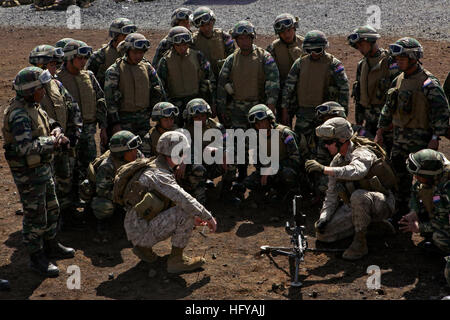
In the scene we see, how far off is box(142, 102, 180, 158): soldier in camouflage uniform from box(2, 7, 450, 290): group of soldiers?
0.02 metres

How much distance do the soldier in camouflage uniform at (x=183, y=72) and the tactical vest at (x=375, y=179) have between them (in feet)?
10.8

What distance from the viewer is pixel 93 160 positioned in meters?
10.2

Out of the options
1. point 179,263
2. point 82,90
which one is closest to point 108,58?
point 82,90

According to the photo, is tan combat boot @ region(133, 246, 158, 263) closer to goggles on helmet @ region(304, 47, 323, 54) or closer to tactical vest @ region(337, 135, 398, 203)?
tactical vest @ region(337, 135, 398, 203)

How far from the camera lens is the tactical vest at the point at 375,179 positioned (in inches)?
339

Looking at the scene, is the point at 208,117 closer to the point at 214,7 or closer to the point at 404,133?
the point at 404,133

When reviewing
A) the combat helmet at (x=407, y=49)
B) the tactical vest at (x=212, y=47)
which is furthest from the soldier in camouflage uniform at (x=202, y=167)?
the combat helmet at (x=407, y=49)

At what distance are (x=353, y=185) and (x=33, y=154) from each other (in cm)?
373

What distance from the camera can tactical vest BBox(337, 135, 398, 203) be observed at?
8602 millimetres

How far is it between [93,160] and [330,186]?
342 cm

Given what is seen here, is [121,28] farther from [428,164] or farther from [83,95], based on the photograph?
[428,164]

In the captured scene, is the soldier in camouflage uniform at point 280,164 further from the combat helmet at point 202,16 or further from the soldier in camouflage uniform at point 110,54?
the soldier in camouflage uniform at point 110,54

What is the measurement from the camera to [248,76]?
1105cm

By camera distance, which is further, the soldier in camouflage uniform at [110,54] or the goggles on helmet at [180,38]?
the soldier in camouflage uniform at [110,54]
